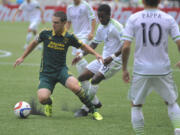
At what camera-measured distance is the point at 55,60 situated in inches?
308

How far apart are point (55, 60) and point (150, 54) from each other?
254 cm

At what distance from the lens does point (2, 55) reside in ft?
58.4

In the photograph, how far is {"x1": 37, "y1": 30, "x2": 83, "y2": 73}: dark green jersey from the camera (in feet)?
25.4

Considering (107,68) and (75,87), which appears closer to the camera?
(75,87)

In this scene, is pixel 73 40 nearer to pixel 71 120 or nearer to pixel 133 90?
pixel 71 120

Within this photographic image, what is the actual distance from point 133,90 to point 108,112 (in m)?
2.78

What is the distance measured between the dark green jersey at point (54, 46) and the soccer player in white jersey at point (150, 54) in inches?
87.1

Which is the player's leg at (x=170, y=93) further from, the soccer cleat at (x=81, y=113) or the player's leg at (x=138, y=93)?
the soccer cleat at (x=81, y=113)

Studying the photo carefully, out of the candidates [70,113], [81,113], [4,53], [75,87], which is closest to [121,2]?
[4,53]

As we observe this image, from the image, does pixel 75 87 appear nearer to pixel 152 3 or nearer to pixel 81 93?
pixel 81 93

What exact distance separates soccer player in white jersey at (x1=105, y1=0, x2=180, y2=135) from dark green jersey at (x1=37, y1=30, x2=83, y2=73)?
2.21 m

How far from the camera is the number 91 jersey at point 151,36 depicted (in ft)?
18.4

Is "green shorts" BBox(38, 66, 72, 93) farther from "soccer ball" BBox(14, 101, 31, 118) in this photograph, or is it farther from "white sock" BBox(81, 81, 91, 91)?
"white sock" BBox(81, 81, 91, 91)

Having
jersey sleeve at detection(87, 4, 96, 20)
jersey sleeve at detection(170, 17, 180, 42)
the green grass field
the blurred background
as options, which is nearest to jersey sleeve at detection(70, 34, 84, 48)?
the green grass field
